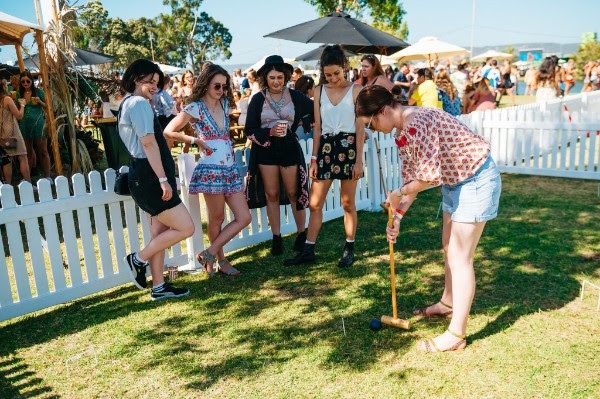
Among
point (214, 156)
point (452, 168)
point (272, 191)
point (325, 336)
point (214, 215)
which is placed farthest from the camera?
point (272, 191)

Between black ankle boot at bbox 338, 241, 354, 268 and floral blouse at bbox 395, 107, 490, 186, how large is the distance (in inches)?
77.6

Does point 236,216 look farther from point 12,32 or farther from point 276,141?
point 12,32

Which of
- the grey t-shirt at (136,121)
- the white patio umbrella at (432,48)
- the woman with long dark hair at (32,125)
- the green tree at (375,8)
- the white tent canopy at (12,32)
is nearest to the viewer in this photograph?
the grey t-shirt at (136,121)

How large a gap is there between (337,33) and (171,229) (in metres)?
3.67

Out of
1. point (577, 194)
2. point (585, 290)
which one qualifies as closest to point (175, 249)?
point (585, 290)

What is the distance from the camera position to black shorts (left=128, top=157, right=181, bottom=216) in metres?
4.13

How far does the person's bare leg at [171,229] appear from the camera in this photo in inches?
170

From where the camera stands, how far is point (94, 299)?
4.75 m

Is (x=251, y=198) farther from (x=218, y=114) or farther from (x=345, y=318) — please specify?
(x=345, y=318)

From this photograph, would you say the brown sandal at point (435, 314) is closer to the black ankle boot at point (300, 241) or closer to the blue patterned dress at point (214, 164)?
the black ankle boot at point (300, 241)

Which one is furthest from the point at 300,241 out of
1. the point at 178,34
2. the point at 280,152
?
the point at 178,34

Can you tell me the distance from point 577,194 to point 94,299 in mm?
6694

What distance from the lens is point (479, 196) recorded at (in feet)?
10.8

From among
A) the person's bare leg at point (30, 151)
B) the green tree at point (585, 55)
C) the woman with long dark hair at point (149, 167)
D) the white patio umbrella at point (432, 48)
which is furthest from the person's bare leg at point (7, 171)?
the green tree at point (585, 55)
